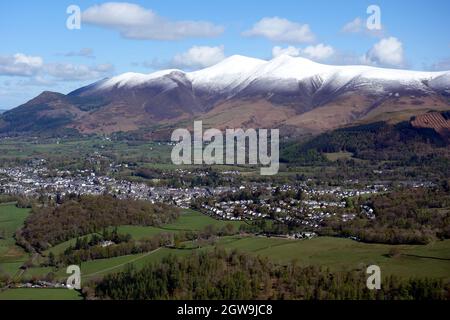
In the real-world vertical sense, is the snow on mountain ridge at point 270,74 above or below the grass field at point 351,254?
above

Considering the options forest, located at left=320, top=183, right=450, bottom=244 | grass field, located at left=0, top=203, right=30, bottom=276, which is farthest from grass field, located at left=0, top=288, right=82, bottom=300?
forest, located at left=320, top=183, right=450, bottom=244

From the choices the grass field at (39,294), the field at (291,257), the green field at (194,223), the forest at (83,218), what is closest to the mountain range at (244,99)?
the green field at (194,223)

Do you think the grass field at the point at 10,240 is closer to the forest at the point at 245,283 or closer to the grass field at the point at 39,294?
the grass field at the point at 39,294

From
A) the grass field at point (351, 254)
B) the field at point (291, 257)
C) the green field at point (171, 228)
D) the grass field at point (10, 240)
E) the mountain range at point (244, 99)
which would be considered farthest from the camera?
the mountain range at point (244, 99)

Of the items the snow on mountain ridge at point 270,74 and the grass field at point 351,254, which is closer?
the grass field at point 351,254

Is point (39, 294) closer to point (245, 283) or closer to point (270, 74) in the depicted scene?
point (245, 283)

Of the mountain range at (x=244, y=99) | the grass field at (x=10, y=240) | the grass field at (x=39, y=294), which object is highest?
the mountain range at (x=244, y=99)

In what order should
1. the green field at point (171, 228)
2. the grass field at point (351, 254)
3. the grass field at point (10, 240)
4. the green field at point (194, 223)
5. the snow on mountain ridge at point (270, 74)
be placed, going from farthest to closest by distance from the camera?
the snow on mountain ridge at point (270, 74)
the green field at point (194, 223)
the green field at point (171, 228)
the grass field at point (10, 240)
the grass field at point (351, 254)

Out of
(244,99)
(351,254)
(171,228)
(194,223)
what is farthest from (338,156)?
(244,99)
